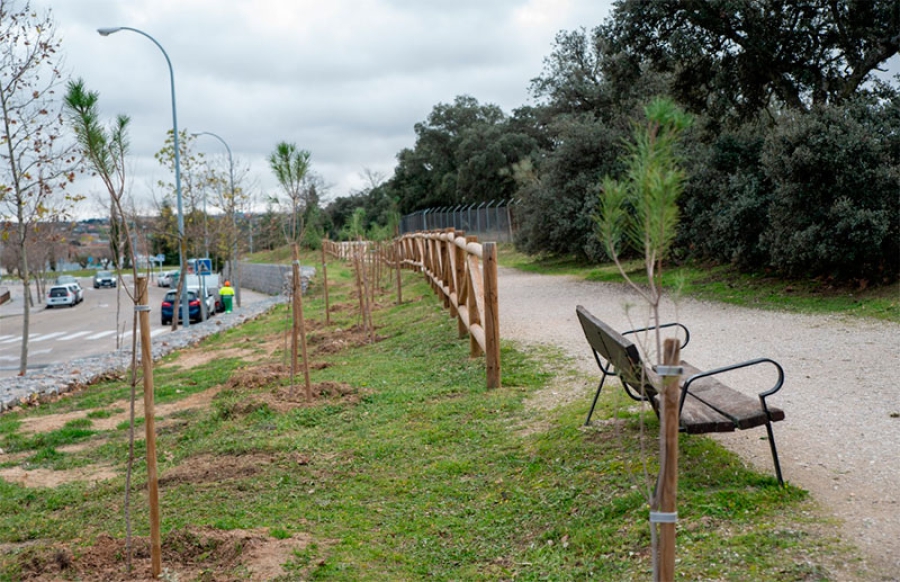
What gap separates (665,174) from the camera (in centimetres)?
253

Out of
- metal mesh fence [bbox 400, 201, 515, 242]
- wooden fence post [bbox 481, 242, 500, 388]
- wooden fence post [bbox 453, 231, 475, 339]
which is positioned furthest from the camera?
metal mesh fence [bbox 400, 201, 515, 242]

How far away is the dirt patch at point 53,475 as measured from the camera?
6559 mm

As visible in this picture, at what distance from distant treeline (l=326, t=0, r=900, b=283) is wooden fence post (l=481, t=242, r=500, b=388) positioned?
7.09ft

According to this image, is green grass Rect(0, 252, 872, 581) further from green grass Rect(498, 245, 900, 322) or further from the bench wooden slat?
green grass Rect(498, 245, 900, 322)

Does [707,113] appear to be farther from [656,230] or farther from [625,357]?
[656,230]

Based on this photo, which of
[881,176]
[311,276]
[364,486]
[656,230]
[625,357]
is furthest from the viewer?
[311,276]

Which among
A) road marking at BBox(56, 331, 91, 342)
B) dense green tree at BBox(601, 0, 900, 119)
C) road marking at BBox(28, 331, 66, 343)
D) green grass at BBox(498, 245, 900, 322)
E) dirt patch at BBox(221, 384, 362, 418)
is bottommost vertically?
road marking at BBox(28, 331, 66, 343)

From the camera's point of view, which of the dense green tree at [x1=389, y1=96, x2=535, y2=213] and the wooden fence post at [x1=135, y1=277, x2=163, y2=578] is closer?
the wooden fence post at [x1=135, y1=277, x2=163, y2=578]

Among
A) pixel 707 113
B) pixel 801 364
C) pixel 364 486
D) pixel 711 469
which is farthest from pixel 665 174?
pixel 707 113

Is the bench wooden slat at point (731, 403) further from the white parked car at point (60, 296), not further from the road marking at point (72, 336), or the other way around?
the white parked car at point (60, 296)

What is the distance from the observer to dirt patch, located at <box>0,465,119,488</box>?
656 centimetres

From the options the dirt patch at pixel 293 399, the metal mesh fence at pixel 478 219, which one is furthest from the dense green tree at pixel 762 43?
the metal mesh fence at pixel 478 219

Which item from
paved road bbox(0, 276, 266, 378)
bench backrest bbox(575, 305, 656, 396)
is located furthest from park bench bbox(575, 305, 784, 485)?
paved road bbox(0, 276, 266, 378)

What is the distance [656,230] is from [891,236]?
1115 cm
